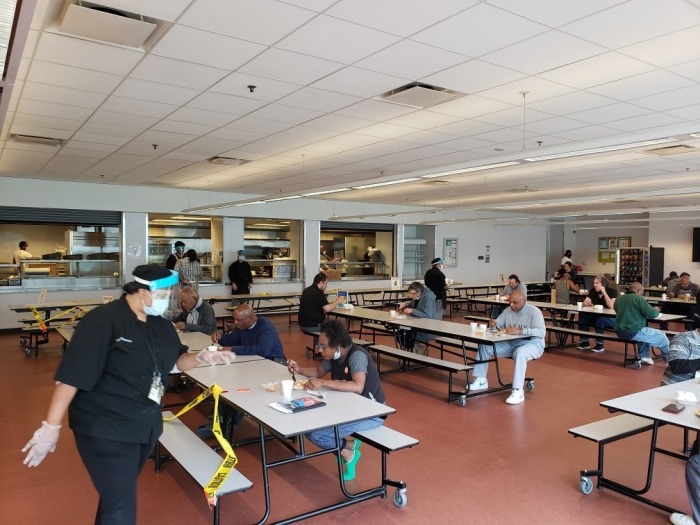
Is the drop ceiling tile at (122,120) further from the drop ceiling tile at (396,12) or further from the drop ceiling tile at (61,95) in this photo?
the drop ceiling tile at (396,12)

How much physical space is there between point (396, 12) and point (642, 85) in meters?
2.61

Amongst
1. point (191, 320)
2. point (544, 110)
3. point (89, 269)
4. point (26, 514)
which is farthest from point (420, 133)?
point (89, 269)

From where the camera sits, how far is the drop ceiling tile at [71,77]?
161 inches

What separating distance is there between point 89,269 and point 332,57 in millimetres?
9289

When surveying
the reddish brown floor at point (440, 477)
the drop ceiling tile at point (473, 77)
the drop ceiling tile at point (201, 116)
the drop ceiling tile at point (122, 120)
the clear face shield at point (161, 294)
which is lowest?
the reddish brown floor at point (440, 477)

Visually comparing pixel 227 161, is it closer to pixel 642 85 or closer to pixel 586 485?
pixel 642 85

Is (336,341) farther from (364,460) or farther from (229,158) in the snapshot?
(229,158)

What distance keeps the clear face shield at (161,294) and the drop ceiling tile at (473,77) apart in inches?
111

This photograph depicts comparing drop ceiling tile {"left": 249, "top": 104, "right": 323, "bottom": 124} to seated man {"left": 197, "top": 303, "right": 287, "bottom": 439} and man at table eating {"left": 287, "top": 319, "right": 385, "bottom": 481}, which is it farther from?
man at table eating {"left": 287, "top": 319, "right": 385, "bottom": 481}

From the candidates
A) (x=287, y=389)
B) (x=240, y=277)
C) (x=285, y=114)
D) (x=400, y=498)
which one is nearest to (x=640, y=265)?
(x=240, y=277)

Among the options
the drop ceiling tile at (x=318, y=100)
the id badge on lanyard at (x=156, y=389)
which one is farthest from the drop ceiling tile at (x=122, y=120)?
the id badge on lanyard at (x=156, y=389)

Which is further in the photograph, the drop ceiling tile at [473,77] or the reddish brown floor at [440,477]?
the drop ceiling tile at [473,77]

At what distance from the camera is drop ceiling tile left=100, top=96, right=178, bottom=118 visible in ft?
16.1

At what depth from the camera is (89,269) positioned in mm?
11164
